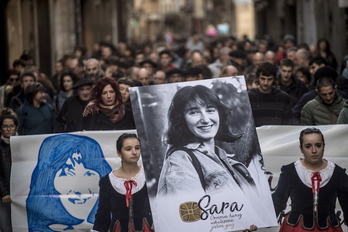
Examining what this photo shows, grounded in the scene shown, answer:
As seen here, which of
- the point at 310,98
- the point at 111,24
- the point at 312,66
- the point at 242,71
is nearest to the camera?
the point at 310,98

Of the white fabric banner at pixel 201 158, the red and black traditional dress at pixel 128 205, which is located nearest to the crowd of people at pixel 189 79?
the white fabric banner at pixel 201 158

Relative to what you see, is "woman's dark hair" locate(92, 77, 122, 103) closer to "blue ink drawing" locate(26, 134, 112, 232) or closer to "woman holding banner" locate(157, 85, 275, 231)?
"blue ink drawing" locate(26, 134, 112, 232)

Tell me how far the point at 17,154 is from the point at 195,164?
212 centimetres

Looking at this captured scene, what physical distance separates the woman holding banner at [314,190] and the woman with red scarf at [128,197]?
1.14 metres

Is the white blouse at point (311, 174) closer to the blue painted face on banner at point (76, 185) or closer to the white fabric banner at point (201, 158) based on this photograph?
the white fabric banner at point (201, 158)

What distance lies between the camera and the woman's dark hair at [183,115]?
26.4 ft

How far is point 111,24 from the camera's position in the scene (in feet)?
127

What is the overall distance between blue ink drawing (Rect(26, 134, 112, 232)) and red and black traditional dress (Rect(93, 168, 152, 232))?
93 centimetres

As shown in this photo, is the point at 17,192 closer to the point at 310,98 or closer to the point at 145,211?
the point at 145,211

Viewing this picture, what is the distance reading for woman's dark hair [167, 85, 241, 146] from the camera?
8.05 metres

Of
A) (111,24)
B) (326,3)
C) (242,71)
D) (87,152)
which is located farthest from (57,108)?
(111,24)

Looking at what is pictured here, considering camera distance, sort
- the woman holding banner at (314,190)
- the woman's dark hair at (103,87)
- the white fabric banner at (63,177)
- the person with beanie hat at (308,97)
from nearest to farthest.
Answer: the woman holding banner at (314,190), the white fabric banner at (63,177), the woman's dark hair at (103,87), the person with beanie hat at (308,97)

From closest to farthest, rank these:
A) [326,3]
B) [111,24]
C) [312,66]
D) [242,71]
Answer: [312,66] < [242,71] < [326,3] < [111,24]

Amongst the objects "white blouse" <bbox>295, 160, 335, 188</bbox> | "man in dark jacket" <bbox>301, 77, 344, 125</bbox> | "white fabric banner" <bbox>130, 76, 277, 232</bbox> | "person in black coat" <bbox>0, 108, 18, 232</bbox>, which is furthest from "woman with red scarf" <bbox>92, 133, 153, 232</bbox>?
"man in dark jacket" <bbox>301, 77, 344, 125</bbox>
